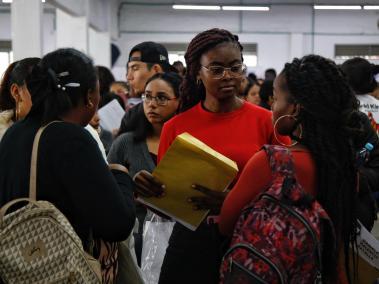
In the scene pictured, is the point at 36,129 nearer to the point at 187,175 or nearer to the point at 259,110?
the point at 187,175

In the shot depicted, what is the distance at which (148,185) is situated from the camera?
76.6 inches

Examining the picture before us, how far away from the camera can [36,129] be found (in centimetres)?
174

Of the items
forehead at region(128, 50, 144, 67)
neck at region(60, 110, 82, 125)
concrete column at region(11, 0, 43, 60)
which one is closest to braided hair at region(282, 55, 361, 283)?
neck at region(60, 110, 82, 125)

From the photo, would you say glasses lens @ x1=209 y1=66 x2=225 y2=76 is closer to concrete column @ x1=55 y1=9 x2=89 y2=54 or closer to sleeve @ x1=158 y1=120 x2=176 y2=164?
sleeve @ x1=158 y1=120 x2=176 y2=164

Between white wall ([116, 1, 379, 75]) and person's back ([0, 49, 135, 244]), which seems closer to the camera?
person's back ([0, 49, 135, 244])

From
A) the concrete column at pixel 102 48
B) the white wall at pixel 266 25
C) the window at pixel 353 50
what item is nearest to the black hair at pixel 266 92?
the concrete column at pixel 102 48

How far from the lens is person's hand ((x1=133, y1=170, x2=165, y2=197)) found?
1.93 m

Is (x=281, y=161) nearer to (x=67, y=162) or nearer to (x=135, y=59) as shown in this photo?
(x=67, y=162)

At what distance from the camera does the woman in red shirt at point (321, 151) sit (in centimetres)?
165

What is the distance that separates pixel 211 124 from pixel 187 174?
1.29 ft

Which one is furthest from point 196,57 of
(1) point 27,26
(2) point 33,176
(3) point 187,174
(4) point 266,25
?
(4) point 266,25

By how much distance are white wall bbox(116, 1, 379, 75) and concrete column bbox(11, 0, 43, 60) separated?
9.35 meters

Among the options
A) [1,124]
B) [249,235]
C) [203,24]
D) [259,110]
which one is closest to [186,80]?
[259,110]

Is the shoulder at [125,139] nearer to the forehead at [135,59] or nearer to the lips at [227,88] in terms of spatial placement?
the forehead at [135,59]
